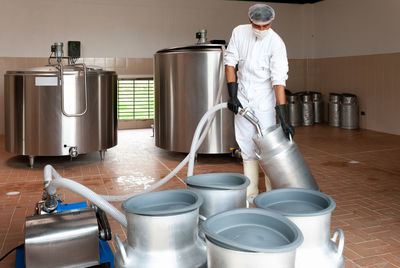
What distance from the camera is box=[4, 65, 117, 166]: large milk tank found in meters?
4.40

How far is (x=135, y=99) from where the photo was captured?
787 cm

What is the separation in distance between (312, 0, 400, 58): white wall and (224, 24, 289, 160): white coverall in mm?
4599

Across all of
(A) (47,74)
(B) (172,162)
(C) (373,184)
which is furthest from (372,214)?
(A) (47,74)

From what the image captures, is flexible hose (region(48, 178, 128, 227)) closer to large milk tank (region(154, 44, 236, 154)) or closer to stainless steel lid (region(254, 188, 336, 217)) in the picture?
stainless steel lid (region(254, 188, 336, 217))

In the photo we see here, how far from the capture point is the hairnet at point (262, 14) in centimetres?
272

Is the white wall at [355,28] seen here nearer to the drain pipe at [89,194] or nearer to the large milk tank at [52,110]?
the large milk tank at [52,110]

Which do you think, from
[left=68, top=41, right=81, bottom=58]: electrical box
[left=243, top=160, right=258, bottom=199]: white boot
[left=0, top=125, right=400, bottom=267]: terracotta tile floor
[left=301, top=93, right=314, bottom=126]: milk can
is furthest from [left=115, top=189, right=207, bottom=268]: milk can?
[left=301, top=93, right=314, bottom=126]: milk can

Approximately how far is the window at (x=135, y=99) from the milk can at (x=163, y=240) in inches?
274

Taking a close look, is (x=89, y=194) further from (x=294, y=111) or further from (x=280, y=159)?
(x=294, y=111)

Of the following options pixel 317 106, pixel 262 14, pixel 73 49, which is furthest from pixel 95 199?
pixel 317 106

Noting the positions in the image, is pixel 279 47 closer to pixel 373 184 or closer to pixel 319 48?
pixel 373 184

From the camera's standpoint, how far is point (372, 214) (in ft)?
9.86

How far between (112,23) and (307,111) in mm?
4210

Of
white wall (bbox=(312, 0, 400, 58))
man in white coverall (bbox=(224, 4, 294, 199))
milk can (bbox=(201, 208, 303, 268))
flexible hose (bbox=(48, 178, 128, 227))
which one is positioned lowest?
flexible hose (bbox=(48, 178, 128, 227))
